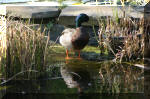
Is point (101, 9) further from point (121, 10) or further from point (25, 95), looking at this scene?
point (25, 95)

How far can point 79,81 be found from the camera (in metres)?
4.84

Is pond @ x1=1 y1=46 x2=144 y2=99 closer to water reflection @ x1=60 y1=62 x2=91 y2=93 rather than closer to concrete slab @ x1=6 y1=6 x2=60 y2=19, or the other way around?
water reflection @ x1=60 y1=62 x2=91 y2=93

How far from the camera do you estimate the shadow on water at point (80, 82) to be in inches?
172

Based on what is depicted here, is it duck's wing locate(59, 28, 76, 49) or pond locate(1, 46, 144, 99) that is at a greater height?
duck's wing locate(59, 28, 76, 49)

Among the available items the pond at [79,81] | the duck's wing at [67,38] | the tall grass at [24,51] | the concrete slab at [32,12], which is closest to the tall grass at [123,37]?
the pond at [79,81]

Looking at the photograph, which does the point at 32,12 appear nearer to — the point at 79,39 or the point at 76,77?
the point at 79,39

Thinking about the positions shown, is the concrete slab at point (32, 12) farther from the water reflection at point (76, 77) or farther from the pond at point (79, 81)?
the water reflection at point (76, 77)

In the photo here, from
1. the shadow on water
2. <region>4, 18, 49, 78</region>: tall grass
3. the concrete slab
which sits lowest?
the shadow on water

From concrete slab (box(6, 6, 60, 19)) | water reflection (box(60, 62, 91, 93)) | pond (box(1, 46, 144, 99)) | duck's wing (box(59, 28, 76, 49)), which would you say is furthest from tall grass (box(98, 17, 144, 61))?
concrete slab (box(6, 6, 60, 19))

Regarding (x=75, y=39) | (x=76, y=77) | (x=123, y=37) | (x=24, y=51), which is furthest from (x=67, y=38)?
(x=24, y=51)

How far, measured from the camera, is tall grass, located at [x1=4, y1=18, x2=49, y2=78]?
4848 millimetres

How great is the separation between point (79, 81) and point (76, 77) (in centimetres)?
19

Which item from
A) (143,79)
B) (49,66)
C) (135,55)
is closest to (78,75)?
(49,66)

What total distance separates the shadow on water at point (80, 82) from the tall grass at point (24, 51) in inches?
6.2
